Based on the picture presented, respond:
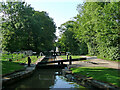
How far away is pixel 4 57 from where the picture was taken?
28.7 m

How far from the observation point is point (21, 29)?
4484 centimetres

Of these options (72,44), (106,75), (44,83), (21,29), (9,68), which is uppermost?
(21,29)

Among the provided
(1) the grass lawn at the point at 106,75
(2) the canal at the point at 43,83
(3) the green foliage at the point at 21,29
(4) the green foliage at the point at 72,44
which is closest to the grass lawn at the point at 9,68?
(2) the canal at the point at 43,83

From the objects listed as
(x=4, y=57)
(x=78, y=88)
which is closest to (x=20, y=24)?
(x=4, y=57)

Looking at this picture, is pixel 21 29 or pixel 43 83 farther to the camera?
pixel 21 29

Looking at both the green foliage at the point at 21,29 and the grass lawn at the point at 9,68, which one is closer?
the grass lawn at the point at 9,68

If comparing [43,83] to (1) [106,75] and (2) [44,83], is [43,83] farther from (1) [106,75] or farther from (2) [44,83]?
(1) [106,75]

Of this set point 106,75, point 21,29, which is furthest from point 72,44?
point 106,75

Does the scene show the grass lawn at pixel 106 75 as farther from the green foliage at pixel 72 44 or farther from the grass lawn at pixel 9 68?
the green foliage at pixel 72 44

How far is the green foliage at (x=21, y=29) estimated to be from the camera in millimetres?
33047

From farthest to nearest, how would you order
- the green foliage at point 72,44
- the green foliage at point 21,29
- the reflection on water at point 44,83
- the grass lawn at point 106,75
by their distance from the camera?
the green foliage at point 72,44 → the green foliage at point 21,29 → the reflection on water at point 44,83 → the grass lawn at point 106,75

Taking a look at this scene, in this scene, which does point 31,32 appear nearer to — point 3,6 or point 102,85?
point 3,6

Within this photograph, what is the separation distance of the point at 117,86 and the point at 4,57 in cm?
2307

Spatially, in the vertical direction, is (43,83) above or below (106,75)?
below
